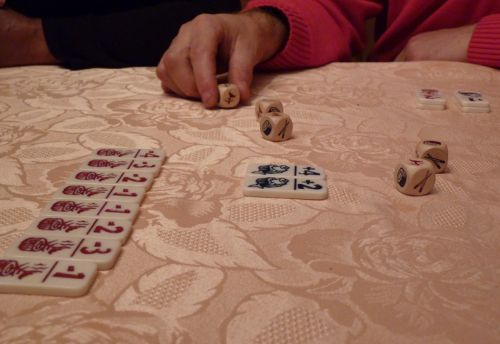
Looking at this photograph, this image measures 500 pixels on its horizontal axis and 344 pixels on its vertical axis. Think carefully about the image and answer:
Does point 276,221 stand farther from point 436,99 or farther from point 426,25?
point 426,25

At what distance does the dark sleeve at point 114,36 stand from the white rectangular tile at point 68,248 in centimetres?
78

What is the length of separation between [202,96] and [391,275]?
530mm

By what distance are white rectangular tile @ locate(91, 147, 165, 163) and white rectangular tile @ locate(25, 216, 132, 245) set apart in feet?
0.54

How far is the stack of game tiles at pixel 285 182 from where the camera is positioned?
52cm

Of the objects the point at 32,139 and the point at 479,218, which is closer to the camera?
the point at 479,218

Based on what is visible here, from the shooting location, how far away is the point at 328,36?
1.14 metres

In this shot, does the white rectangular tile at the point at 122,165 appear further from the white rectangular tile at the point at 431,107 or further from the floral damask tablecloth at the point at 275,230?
the white rectangular tile at the point at 431,107

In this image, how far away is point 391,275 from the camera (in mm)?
398

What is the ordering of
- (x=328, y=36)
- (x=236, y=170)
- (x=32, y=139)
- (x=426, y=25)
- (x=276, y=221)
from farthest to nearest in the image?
(x=426, y=25), (x=328, y=36), (x=32, y=139), (x=236, y=170), (x=276, y=221)

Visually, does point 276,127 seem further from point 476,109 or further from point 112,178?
point 476,109

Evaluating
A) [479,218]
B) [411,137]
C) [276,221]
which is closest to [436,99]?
[411,137]

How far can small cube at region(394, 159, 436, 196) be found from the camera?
0.52m

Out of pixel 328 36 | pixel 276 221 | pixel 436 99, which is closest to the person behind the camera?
pixel 276 221

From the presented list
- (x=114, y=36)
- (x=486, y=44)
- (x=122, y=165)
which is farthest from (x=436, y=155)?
(x=114, y=36)
